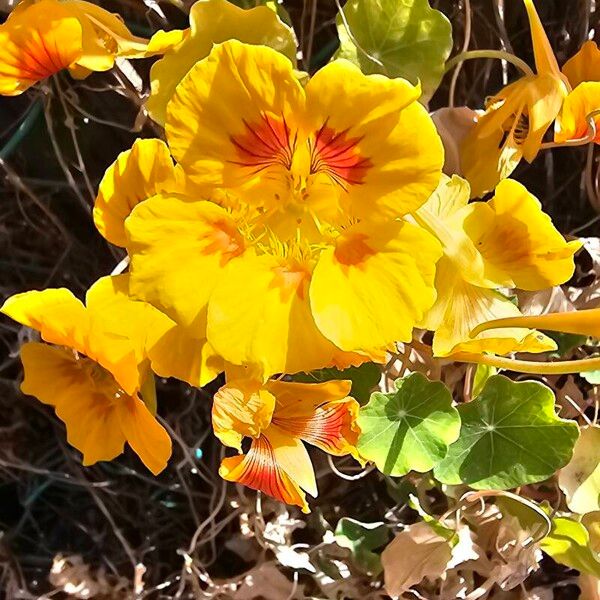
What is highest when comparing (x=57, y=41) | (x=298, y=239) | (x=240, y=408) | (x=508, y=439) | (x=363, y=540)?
(x=57, y=41)

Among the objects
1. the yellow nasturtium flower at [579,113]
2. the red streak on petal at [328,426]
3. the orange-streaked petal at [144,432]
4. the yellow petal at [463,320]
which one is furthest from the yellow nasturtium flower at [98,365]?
the yellow nasturtium flower at [579,113]

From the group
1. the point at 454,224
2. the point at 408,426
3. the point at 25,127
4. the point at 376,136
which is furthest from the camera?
the point at 25,127

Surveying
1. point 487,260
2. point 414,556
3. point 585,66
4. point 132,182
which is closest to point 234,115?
point 132,182

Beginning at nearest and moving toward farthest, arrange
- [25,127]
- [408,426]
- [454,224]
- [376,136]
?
[376,136] → [454,224] → [408,426] → [25,127]

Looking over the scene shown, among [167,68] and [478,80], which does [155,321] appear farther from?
[478,80]

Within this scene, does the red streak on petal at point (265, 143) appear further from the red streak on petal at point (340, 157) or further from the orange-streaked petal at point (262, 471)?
the orange-streaked petal at point (262, 471)

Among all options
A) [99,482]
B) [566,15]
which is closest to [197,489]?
[99,482]

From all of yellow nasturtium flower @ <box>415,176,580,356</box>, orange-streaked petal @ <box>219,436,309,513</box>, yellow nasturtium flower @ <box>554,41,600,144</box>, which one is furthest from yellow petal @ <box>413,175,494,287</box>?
→ orange-streaked petal @ <box>219,436,309,513</box>

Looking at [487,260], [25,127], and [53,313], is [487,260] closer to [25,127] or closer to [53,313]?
[53,313]
